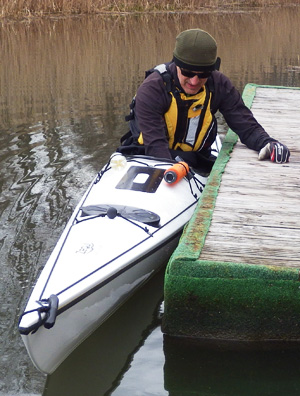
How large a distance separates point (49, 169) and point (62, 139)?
1.14 meters

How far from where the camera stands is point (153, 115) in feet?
15.7

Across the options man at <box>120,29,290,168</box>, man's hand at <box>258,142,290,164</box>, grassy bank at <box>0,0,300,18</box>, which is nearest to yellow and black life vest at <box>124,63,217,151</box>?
man at <box>120,29,290,168</box>

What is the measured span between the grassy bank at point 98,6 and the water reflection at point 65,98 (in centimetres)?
40

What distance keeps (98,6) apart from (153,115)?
13.8m

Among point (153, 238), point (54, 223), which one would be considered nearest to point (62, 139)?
point (54, 223)

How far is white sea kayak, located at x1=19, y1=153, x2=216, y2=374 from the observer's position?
3.19m

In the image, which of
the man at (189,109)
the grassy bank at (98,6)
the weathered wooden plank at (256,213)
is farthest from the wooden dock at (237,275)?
the grassy bank at (98,6)

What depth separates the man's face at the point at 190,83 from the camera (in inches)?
184

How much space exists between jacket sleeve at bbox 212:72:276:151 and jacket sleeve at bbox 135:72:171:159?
44 cm

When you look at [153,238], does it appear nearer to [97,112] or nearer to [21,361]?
[21,361]

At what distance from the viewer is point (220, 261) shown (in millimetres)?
3289

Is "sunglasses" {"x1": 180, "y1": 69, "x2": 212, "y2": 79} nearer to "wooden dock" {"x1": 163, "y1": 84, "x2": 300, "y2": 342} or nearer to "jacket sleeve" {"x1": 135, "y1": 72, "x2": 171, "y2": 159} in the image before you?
"jacket sleeve" {"x1": 135, "y1": 72, "x2": 171, "y2": 159}

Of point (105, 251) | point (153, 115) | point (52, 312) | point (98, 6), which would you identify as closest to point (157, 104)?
point (153, 115)

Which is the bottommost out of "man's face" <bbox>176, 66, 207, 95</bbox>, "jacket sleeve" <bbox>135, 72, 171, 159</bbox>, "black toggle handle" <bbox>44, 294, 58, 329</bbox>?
"black toggle handle" <bbox>44, 294, 58, 329</bbox>
